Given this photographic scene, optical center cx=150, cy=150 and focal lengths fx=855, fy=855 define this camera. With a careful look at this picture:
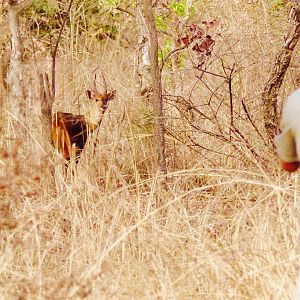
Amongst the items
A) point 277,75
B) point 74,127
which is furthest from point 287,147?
point 74,127

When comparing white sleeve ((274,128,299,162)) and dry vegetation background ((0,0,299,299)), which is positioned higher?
white sleeve ((274,128,299,162))

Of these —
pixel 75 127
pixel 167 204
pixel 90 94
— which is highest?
pixel 90 94

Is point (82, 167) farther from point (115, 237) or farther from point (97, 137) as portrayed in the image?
point (115, 237)

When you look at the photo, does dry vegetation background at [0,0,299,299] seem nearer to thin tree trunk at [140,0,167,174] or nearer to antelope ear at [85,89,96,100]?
thin tree trunk at [140,0,167,174]

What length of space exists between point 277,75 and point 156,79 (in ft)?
2.40

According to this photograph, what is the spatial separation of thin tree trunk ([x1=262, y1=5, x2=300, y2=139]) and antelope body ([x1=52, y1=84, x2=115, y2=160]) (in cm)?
100

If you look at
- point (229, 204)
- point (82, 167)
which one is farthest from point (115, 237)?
point (82, 167)

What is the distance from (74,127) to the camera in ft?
17.3

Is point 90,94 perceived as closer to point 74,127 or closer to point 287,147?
point 74,127

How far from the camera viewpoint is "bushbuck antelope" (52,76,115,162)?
16.7ft

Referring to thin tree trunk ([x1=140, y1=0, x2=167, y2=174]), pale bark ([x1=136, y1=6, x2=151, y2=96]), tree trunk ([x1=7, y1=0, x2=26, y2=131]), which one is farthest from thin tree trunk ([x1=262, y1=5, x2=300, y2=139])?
tree trunk ([x1=7, y1=0, x2=26, y2=131])

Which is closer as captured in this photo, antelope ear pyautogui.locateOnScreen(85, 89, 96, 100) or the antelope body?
the antelope body

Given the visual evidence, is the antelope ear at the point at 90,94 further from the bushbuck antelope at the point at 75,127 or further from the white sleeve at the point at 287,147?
the white sleeve at the point at 287,147

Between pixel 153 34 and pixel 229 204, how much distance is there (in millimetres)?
1029
